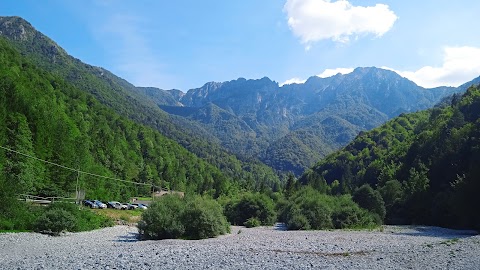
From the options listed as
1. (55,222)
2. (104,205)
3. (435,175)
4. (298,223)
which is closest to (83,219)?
(55,222)

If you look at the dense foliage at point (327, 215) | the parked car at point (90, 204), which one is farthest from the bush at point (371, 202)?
the parked car at point (90, 204)

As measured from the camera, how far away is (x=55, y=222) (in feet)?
122

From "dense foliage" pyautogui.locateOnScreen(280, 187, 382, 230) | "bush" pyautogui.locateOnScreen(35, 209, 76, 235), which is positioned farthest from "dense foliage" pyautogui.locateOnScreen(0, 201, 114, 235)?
"dense foliage" pyautogui.locateOnScreen(280, 187, 382, 230)

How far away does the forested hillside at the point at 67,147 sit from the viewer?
6109 centimetres

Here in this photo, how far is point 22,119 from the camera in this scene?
64.9m

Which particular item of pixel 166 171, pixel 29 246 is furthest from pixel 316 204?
pixel 166 171

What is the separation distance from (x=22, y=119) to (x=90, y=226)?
1178 inches

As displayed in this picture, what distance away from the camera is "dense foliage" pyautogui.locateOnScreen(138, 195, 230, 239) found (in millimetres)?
35969

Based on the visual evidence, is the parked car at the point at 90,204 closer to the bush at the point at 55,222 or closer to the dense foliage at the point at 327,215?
the bush at the point at 55,222

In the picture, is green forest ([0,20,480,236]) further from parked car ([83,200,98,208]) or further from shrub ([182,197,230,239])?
parked car ([83,200,98,208])

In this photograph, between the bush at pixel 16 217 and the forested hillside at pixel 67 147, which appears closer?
the bush at pixel 16 217

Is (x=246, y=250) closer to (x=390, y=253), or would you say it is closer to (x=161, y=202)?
(x=390, y=253)

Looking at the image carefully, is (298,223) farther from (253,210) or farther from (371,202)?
(371,202)

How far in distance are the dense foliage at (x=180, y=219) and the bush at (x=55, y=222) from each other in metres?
7.74
